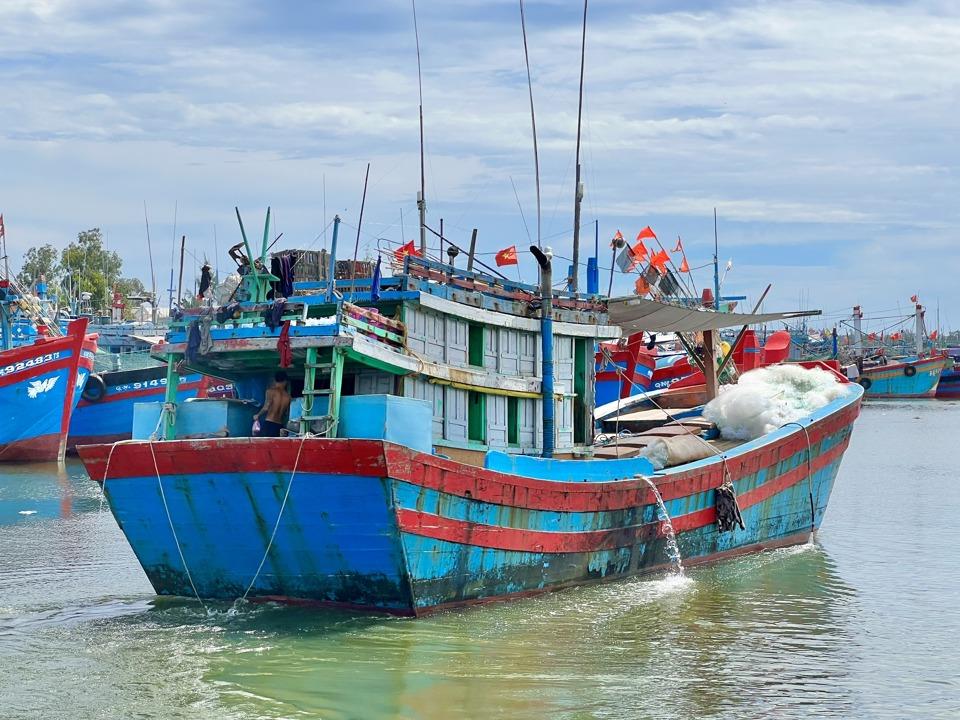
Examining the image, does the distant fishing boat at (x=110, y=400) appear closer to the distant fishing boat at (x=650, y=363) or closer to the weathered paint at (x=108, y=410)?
the weathered paint at (x=108, y=410)

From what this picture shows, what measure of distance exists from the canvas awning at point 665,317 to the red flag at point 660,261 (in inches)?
49.9

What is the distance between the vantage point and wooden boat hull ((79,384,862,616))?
39.8 ft

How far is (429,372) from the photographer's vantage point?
45.5 feet

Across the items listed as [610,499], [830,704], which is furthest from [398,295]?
[830,704]

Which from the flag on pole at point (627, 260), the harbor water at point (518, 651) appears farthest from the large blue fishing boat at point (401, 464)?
the flag on pole at point (627, 260)

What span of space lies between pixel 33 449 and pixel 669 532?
2286 cm

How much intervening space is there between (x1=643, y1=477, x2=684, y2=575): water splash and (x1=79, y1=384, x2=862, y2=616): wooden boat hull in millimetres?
270

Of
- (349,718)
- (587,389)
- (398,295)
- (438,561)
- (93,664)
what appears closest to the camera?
(349,718)

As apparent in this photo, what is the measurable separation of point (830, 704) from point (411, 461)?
4.35 metres

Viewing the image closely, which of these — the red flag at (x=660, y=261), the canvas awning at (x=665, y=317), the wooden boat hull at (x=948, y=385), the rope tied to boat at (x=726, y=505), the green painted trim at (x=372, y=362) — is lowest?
the wooden boat hull at (x=948, y=385)

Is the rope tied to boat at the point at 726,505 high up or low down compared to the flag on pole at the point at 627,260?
down

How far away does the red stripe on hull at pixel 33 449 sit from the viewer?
33.9m

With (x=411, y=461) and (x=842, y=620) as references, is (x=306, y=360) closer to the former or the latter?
(x=411, y=461)

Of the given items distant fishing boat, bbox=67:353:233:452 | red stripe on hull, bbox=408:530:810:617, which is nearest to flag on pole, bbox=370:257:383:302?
red stripe on hull, bbox=408:530:810:617
